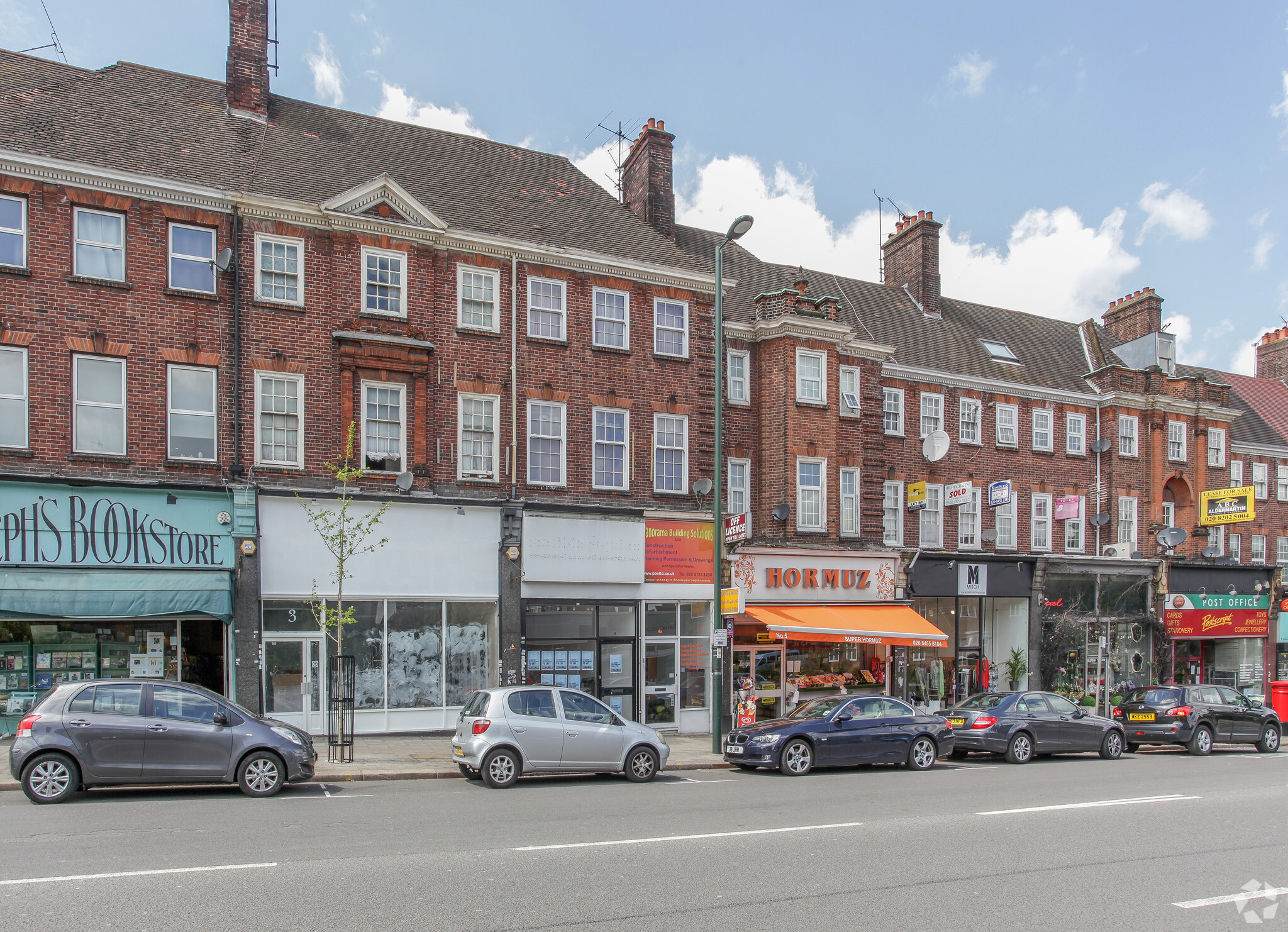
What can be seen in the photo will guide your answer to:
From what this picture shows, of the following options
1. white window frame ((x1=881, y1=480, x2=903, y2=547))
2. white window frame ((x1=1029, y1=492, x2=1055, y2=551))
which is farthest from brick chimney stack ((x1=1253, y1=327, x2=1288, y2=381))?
white window frame ((x1=881, y1=480, x2=903, y2=547))

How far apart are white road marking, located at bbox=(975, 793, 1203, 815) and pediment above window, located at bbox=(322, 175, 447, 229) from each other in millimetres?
15229

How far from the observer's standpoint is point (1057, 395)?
1221 inches

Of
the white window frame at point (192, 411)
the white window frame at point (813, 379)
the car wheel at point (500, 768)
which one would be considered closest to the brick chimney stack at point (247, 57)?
the white window frame at point (192, 411)

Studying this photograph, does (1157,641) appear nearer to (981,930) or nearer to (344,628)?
(344,628)

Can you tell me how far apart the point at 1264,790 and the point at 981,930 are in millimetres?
10656

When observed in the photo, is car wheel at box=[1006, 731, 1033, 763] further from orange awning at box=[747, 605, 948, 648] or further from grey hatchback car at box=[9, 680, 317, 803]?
grey hatchback car at box=[9, 680, 317, 803]

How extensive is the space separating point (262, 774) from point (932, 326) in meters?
25.1

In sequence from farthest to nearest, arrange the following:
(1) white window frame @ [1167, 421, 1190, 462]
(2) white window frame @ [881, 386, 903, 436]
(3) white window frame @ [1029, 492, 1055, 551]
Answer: (1) white window frame @ [1167, 421, 1190, 462] → (3) white window frame @ [1029, 492, 1055, 551] → (2) white window frame @ [881, 386, 903, 436]

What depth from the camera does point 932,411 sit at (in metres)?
28.7

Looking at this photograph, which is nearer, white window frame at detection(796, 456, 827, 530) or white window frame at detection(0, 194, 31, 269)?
white window frame at detection(0, 194, 31, 269)

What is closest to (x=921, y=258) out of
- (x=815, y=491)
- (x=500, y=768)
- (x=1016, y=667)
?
(x=815, y=491)

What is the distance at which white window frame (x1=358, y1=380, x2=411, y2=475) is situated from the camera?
19.8 metres

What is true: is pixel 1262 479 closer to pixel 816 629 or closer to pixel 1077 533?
pixel 1077 533

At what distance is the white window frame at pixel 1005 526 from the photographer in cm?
2928
